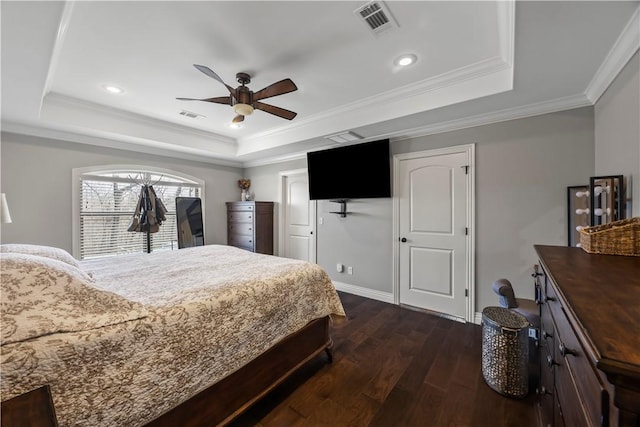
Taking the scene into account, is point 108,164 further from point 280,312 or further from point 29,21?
point 280,312

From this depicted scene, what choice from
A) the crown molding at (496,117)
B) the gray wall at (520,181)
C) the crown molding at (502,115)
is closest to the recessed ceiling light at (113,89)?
the crown molding at (496,117)

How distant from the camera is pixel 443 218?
3031mm

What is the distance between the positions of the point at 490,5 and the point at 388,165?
75.8 inches

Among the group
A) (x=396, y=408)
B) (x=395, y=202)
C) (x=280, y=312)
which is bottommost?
(x=396, y=408)

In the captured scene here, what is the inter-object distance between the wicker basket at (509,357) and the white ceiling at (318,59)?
6.20 ft

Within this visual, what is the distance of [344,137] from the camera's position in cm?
337

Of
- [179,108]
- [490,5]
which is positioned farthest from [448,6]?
[179,108]

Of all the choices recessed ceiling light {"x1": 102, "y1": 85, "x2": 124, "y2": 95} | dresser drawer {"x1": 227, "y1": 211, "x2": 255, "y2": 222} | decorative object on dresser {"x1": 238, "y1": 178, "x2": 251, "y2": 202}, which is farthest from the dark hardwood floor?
decorative object on dresser {"x1": 238, "y1": 178, "x2": 251, "y2": 202}

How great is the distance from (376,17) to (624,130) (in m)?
1.85

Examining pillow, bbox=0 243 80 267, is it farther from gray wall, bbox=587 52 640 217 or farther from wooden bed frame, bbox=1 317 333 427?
gray wall, bbox=587 52 640 217

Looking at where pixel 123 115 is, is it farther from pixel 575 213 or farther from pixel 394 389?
pixel 575 213

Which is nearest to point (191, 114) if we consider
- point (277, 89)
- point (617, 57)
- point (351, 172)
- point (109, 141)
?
point (109, 141)

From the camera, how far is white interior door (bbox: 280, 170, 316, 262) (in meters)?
4.39

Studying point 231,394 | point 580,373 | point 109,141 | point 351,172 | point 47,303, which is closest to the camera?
point 580,373
